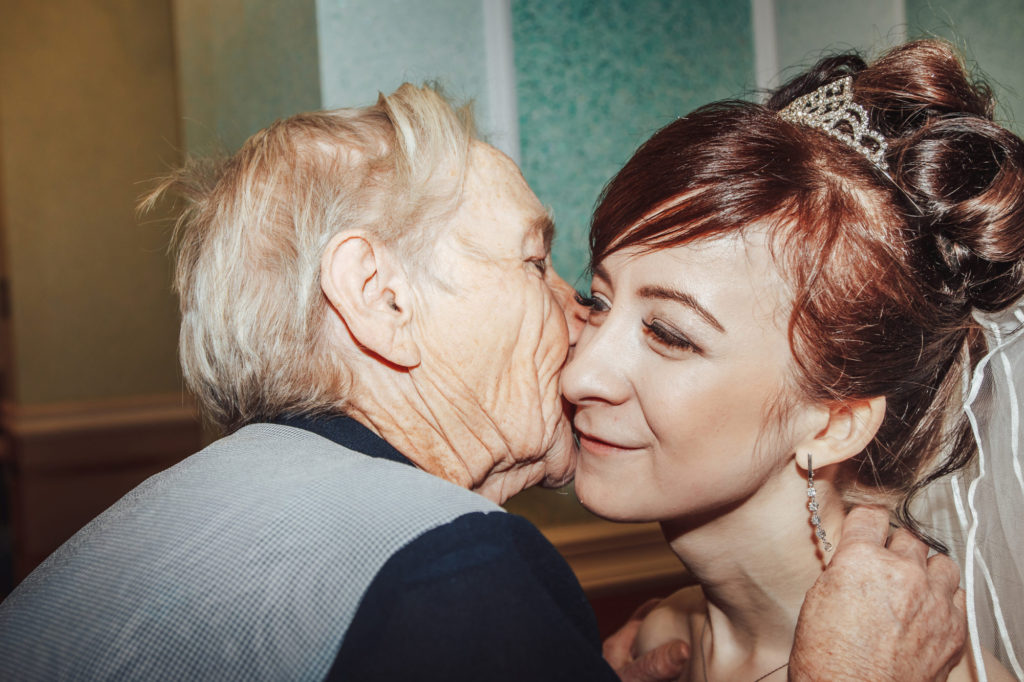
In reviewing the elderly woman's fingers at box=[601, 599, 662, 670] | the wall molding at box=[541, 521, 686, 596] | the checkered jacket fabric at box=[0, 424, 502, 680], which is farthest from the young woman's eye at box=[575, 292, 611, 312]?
the wall molding at box=[541, 521, 686, 596]

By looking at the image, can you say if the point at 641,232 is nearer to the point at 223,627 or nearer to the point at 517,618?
the point at 517,618

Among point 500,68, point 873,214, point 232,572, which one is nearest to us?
point 232,572

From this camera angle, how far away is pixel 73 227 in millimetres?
4660

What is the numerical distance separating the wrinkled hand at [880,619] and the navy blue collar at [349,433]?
0.62 metres

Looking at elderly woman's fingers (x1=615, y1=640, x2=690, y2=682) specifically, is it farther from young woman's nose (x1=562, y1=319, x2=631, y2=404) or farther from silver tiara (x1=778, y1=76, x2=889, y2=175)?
silver tiara (x1=778, y1=76, x2=889, y2=175)

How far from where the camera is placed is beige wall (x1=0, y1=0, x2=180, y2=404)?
14.7 ft

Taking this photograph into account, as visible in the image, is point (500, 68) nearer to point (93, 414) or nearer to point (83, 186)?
point (83, 186)

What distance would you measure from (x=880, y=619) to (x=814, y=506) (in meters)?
0.22

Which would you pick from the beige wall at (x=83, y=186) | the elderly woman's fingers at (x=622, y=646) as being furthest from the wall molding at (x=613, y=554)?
the beige wall at (x=83, y=186)

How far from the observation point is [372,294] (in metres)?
1.18

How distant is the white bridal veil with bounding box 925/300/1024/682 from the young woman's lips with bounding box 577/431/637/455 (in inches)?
21.4

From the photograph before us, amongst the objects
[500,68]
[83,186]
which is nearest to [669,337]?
[500,68]

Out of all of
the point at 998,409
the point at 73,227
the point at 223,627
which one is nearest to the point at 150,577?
the point at 223,627

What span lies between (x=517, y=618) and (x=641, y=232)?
2.21 feet
